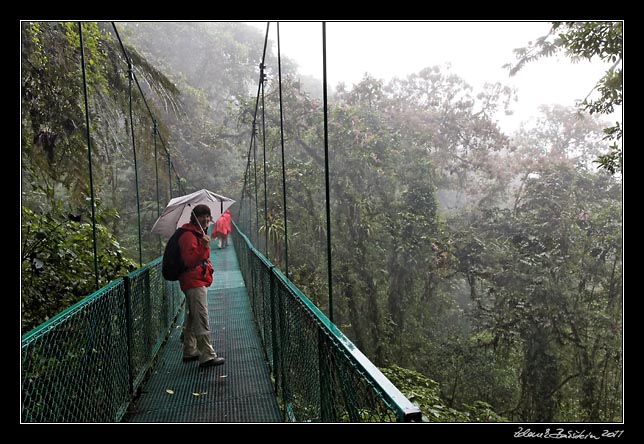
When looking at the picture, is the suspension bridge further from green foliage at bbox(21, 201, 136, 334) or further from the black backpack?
green foliage at bbox(21, 201, 136, 334)

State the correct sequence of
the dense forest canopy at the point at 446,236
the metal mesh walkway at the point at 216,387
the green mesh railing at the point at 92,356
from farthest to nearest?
the dense forest canopy at the point at 446,236, the metal mesh walkway at the point at 216,387, the green mesh railing at the point at 92,356

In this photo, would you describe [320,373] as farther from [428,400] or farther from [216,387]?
[428,400]

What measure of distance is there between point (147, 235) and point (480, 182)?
29.3 feet

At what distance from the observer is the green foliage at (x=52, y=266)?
288 centimetres

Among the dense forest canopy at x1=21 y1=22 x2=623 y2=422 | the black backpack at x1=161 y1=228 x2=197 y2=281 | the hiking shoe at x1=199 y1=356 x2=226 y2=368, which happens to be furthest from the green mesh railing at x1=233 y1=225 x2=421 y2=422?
the dense forest canopy at x1=21 y1=22 x2=623 y2=422

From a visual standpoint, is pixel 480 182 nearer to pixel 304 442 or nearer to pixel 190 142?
pixel 190 142

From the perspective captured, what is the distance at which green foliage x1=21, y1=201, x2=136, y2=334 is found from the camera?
288 cm

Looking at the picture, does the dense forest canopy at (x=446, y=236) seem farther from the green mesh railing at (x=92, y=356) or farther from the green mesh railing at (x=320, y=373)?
the green mesh railing at (x=320, y=373)

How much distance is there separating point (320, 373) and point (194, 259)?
1.57 metres

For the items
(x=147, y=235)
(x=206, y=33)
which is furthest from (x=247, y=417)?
(x=206, y=33)

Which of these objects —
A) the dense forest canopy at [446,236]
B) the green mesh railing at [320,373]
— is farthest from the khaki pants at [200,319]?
the dense forest canopy at [446,236]

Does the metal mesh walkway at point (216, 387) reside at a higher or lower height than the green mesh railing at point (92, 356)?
lower

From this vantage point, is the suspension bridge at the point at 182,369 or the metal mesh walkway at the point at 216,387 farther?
the metal mesh walkway at the point at 216,387

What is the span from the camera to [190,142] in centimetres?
1541
